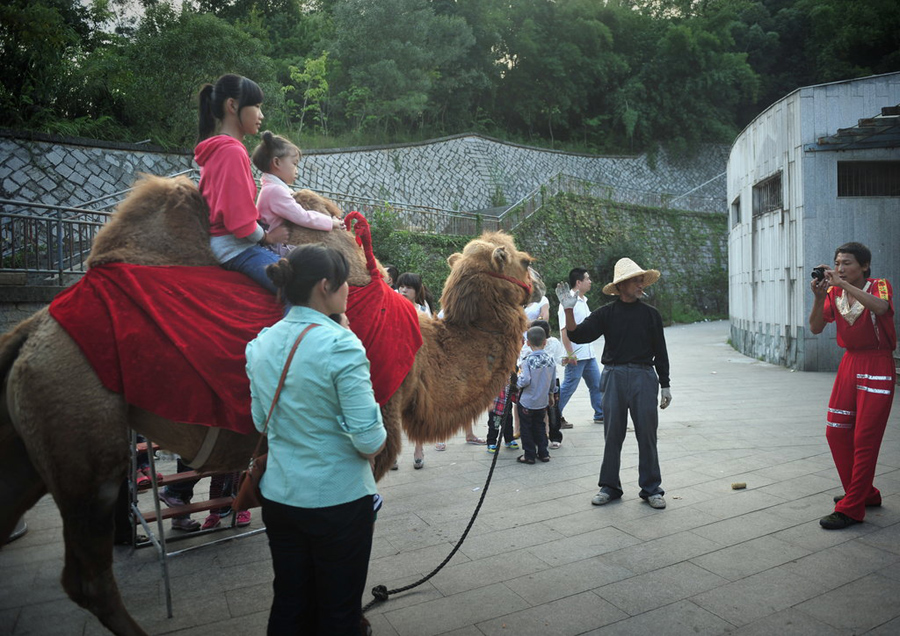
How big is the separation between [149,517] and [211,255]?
2230 millimetres

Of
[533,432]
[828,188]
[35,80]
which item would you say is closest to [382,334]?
[533,432]

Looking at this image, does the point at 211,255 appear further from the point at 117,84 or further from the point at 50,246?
the point at 117,84

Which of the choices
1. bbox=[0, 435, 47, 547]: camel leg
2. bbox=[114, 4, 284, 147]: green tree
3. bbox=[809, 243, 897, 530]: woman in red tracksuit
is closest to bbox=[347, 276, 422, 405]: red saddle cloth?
bbox=[0, 435, 47, 547]: camel leg

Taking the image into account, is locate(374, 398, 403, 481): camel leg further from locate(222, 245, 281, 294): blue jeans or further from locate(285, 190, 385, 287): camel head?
locate(222, 245, 281, 294): blue jeans

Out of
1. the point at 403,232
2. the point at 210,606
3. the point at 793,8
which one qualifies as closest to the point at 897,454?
the point at 210,606

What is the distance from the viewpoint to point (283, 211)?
329 cm

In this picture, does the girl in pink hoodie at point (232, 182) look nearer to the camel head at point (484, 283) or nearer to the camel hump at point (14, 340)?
the camel hump at point (14, 340)

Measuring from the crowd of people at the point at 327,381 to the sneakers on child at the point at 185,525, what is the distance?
0.4 inches

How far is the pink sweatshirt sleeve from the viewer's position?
3.28 metres

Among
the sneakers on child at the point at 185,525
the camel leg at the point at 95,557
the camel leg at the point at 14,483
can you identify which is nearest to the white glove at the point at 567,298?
the sneakers on child at the point at 185,525

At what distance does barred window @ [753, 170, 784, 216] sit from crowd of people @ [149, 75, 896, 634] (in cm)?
1072

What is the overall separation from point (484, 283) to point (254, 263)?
1.52 m

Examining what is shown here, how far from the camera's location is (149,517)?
4301mm

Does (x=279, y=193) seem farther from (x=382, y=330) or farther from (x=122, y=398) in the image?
(x=122, y=398)
